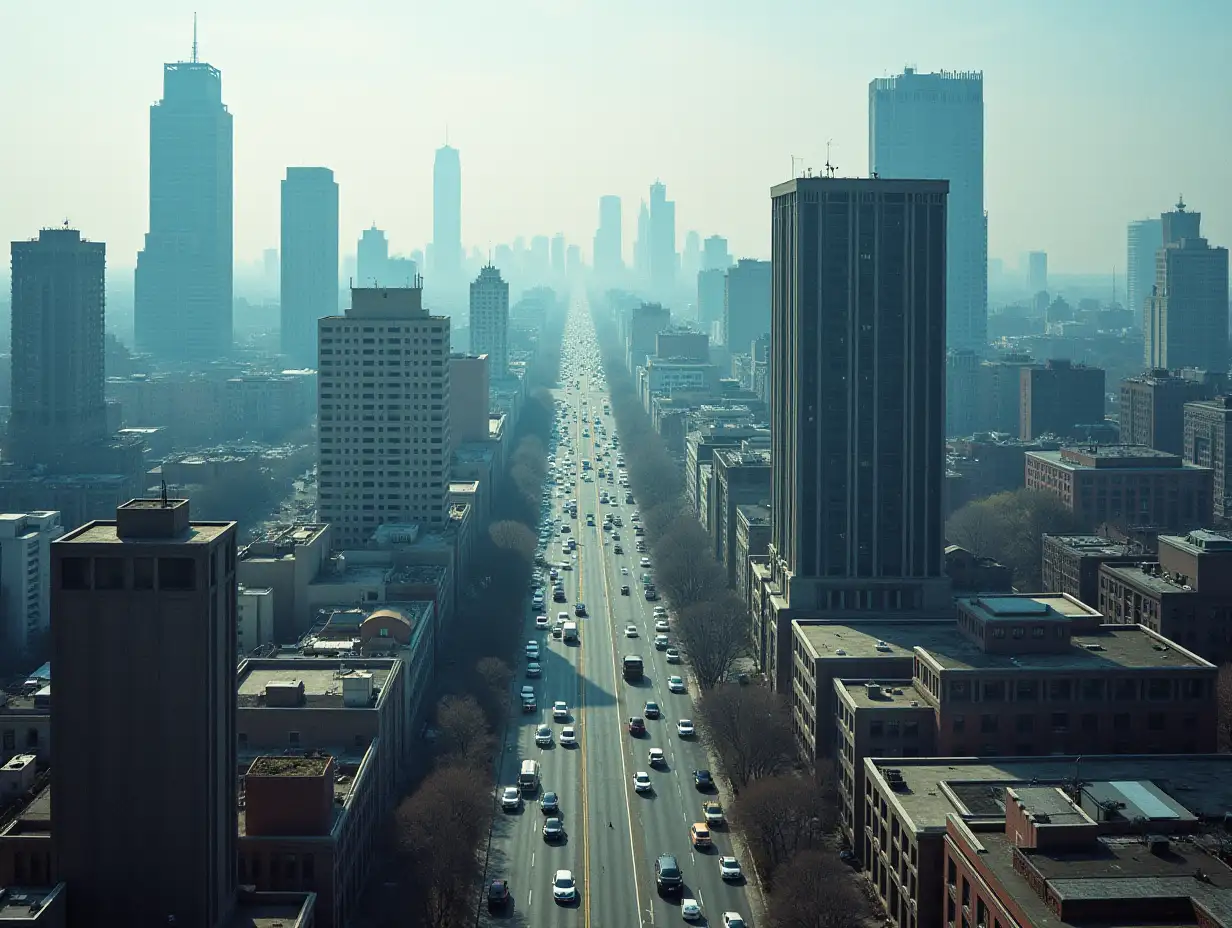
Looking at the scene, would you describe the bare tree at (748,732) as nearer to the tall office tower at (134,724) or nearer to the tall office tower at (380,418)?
the tall office tower at (134,724)

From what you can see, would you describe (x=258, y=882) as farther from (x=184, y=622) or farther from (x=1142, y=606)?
(x=1142, y=606)

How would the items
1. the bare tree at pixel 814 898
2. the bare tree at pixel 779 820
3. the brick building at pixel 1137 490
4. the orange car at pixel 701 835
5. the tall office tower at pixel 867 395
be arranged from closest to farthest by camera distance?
the bare tree at pixel 814 898
the bare tree at pixel 779 820
the orange car at pixel 701 835
the tall office tower at pixel 867 395
the brick building at pixel 1137 490

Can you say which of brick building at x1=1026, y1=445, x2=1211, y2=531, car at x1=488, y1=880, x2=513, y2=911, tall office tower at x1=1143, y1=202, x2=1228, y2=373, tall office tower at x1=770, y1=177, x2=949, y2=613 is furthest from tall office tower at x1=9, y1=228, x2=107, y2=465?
tall office tower at x1=1143, y1=202, x2=1228, y2=373

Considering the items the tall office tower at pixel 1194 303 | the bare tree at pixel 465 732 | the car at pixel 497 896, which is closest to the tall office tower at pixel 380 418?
the bare tree at pixel 465 732

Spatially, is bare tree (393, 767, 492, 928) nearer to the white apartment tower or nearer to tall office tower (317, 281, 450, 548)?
the white apartment tower

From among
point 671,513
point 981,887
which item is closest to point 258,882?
point 981,887

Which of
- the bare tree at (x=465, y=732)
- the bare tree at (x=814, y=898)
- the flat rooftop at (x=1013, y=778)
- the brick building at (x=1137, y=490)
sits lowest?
the bare tree at (x=814, y=898)
